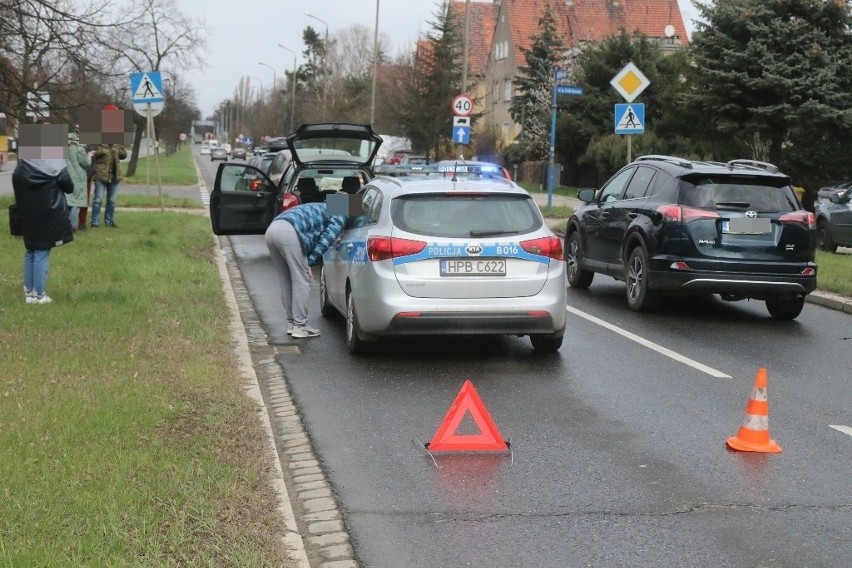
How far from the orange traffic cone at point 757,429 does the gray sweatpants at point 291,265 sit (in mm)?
4750

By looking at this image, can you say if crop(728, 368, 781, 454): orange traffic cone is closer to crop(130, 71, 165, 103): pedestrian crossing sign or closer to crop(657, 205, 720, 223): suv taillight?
crop(657, 205, 720, 223): suv taillight

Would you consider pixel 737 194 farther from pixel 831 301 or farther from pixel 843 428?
pixel 843 428

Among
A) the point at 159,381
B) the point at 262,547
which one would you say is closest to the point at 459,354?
the point at 159,381

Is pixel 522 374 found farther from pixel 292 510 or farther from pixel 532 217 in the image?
pixel 292 510

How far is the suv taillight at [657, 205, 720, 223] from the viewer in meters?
12.3

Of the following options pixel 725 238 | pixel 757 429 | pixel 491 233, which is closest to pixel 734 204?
pixel 725 238

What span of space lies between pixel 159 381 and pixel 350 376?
172 centimetres

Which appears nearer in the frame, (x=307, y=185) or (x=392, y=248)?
(x=392, y=248)

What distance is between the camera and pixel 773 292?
12.4 meters

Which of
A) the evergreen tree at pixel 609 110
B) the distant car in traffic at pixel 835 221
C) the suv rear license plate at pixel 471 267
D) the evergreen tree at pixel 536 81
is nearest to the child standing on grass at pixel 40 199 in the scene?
the suv rear license plate at pixel 471 267

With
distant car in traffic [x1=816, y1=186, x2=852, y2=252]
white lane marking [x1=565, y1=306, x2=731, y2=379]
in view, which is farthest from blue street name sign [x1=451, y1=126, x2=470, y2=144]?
white lane marking [x1=565, y1=306, x2=731, y2=379]

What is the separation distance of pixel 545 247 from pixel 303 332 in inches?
98.8

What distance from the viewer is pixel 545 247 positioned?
9703 mm

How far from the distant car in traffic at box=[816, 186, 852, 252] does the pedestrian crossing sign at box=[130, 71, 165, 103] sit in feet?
44.1
